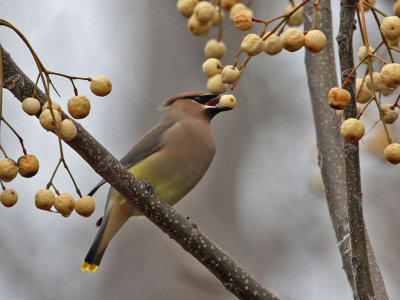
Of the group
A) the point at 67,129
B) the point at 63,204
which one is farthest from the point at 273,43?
the point at 63,204

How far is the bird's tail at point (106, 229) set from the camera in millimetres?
4090

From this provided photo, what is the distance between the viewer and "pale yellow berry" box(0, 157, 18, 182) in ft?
6.68

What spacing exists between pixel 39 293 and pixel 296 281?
93.9 inches

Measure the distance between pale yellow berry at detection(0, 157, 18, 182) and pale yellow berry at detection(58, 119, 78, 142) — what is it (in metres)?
0.17

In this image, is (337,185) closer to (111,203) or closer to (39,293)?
(111,203)

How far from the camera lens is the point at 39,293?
675 cm

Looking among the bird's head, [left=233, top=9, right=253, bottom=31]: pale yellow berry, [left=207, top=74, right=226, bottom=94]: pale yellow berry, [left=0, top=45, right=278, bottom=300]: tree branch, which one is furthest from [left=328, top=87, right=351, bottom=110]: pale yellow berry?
the bird's head

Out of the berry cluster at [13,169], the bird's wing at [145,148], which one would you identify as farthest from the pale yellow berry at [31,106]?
the bird's wing at [145,148]

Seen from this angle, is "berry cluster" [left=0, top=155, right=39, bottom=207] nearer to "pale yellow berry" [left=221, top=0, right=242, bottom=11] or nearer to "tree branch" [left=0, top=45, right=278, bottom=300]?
"tree branch" [left=0, top=45, right=278, bottom=300]

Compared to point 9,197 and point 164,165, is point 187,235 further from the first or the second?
point 164,165

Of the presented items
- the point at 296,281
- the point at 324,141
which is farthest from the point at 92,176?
the point at 324,141

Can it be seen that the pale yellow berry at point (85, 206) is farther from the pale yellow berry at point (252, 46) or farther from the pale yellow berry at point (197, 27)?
the pale yellow berry at point (197, 27)

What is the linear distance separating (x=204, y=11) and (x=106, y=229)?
1.70 meters

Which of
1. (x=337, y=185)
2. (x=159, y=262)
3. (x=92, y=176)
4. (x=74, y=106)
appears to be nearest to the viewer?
(x=74, y=106)
